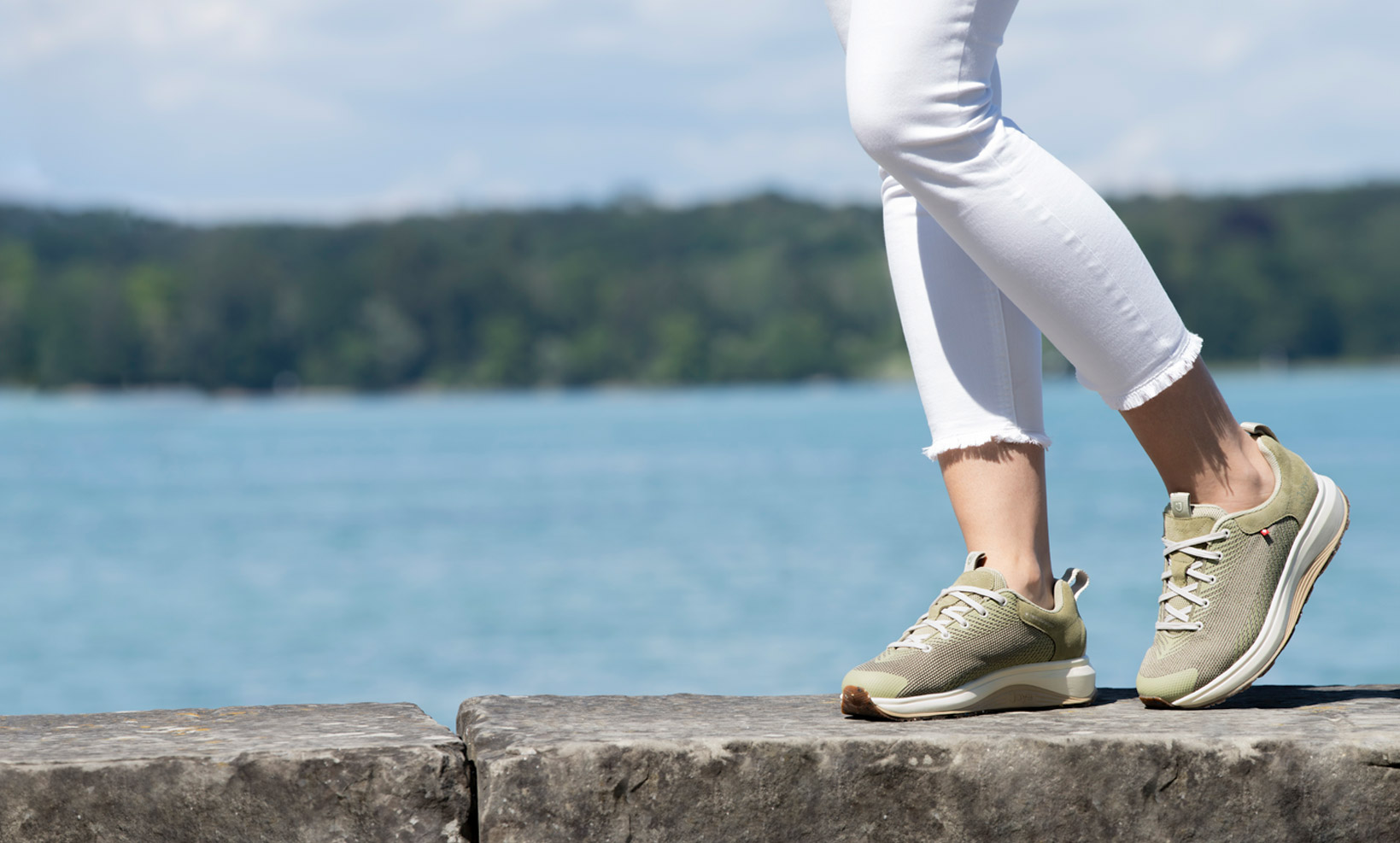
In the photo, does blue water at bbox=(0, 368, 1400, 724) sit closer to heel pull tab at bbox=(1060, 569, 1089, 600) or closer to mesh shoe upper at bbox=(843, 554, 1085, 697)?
heel pull tab at bbox=(1060, 569, 1089, 600)

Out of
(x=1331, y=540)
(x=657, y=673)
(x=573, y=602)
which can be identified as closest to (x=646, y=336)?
(x=573, y=602)

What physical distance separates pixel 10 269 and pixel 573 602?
171ft

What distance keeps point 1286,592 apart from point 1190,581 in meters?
0.13

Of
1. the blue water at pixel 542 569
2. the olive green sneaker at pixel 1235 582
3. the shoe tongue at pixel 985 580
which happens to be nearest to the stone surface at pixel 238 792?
the shoe tongue at pixel 985 580

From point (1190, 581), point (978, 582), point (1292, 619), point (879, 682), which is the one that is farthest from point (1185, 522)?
point (879, 682)

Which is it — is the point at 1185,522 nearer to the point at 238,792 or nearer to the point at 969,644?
the point at 969,644

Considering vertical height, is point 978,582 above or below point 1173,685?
above

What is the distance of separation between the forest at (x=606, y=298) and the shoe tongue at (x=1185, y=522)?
70.3 metres

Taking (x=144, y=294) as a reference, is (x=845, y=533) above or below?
below

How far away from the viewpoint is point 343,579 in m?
26.3

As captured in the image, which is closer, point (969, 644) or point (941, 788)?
point (941, 788)

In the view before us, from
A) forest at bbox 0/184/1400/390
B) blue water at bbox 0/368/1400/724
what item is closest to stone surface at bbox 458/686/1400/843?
blue water at bbox 0/368/1400/724

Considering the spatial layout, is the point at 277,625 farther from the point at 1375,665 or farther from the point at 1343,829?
the point at 1343,829

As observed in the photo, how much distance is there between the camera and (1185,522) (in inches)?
79.4
